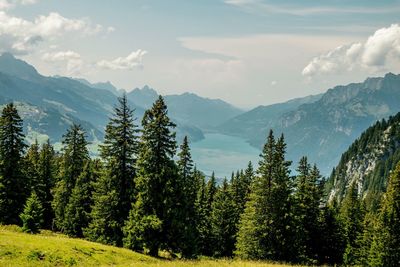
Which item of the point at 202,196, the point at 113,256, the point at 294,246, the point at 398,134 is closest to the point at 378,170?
the point at 398,134

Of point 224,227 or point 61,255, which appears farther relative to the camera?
point 224,227

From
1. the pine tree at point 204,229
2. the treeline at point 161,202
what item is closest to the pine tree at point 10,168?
the treeline at point 161,202

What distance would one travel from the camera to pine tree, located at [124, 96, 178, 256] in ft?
117

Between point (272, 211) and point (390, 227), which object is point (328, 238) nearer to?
point (390, 227)

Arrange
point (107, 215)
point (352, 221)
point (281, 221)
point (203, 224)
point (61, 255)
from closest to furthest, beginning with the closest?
point (61, 255) → point (107, 215) → point (281, 221) → point (352, 221) → point (203, 224)

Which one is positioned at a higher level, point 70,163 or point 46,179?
point 70,163

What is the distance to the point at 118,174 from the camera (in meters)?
39.6

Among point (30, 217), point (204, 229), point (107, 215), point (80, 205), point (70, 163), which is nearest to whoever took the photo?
point (107, 215)

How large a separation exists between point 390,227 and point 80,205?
36661 millimetres

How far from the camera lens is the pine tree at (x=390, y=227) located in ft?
145

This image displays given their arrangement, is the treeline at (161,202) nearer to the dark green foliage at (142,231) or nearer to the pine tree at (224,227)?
the dark green foliage at (142,231)

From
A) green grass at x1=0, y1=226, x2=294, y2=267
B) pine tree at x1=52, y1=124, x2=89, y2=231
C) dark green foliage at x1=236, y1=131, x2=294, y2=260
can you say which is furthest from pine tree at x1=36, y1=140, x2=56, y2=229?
green grass at x1=0, y1=226, x2=294, y2=267

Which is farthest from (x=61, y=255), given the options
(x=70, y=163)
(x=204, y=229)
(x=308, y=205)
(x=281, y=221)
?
(x=204, y=229)

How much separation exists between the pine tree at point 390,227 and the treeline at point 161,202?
11cm
